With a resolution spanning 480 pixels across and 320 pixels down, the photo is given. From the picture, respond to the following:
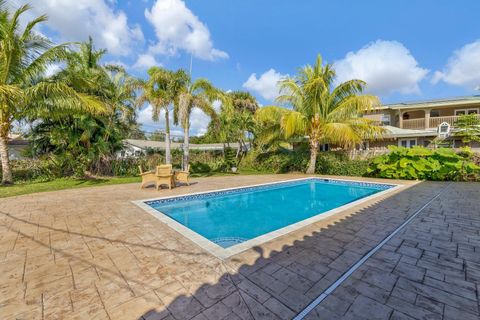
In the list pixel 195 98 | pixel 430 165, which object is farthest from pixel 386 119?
pixel 195 98

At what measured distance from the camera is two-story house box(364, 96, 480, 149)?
16.8 metres

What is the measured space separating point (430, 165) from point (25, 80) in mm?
20724

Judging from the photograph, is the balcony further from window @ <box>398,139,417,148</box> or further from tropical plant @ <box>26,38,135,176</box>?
tropical plant @ <box>26,38,135,176</box>

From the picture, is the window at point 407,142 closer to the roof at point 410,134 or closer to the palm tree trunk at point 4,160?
the roof at point 410,134

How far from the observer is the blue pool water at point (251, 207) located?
19.0 feet

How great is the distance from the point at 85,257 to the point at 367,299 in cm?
398

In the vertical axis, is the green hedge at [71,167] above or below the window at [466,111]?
below

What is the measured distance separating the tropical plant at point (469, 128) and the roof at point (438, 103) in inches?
98.1

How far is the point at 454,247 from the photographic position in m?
3.66

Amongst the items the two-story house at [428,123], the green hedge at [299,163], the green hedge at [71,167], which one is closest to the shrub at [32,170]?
the green hedge at [71,167]

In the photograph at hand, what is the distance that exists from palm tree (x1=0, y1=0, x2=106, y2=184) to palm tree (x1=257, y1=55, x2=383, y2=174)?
35.1 feet

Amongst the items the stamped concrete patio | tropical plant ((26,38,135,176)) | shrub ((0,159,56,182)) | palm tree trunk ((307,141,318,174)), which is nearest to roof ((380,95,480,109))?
palm tree trunk ((307,141,318,174))

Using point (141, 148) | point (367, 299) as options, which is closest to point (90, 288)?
point (367, 299)

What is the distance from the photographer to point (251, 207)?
318 inches
